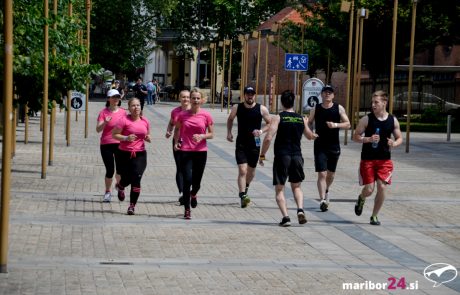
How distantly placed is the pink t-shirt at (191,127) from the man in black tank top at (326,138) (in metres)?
1.79

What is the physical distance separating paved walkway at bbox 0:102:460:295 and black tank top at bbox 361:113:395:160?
0.86 m

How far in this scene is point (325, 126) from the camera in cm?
1652

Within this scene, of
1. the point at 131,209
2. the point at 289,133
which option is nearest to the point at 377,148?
the point at 289,133

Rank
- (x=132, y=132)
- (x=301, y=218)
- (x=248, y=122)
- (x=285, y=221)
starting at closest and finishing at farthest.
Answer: (x=285, y=221)
(x=301, y=218)
(x=132, y=132)
(x=248, y=122)

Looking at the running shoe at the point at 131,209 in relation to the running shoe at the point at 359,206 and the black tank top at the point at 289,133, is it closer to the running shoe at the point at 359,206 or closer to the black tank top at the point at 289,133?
the black tank top at the point at 289,133

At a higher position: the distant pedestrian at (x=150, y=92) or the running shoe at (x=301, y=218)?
the running shoe at (x=301, y=218)

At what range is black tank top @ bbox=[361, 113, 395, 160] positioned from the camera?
1468 cm

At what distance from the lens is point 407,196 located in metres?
18.7

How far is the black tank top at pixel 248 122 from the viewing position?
16.7 metres

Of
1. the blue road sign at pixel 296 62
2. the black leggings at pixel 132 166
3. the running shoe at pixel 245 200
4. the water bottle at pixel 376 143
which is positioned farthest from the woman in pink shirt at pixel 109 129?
the blue road sign at pixel 296 62

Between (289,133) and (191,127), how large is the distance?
1.49 meters

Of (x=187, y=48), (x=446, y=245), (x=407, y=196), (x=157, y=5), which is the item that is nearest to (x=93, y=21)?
(x=157, y=5)

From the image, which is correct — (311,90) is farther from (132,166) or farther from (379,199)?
(379,199)

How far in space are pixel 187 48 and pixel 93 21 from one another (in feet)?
34.2
